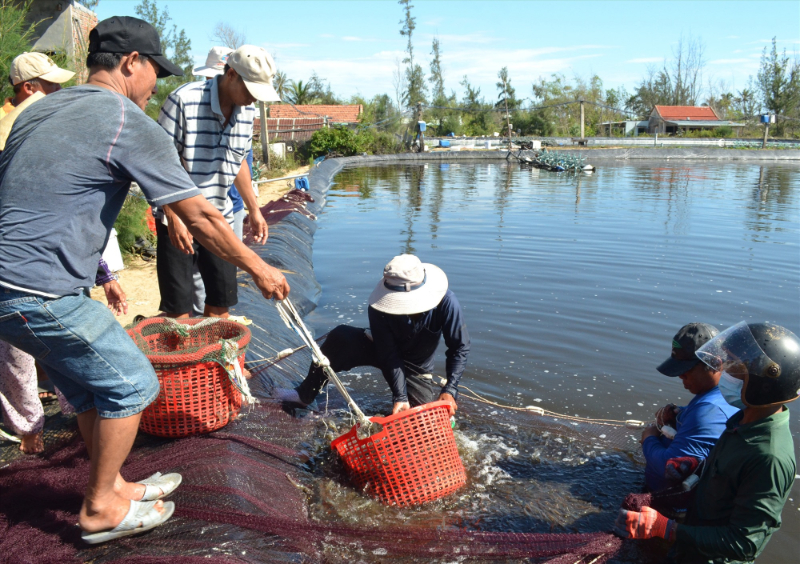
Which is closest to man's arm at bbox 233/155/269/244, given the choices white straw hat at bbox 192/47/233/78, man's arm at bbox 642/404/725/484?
white straw hat at bbox 192/47/233/78

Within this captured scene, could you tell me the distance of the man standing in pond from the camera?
2021 mm

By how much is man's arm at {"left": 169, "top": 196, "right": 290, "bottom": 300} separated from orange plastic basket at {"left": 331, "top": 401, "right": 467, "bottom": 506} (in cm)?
84

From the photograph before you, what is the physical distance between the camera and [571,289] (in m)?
7.71

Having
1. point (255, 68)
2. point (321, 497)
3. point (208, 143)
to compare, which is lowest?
point (321, 497)

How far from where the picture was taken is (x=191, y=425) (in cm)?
308

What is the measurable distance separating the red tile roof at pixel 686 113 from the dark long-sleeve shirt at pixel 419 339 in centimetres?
5812

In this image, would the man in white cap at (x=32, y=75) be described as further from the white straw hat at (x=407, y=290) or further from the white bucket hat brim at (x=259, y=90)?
A: the white straw hat at (x=407, y=290)

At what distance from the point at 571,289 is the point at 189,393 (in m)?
5.61

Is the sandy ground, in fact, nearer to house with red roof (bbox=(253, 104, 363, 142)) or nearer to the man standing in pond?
the man standing in pond

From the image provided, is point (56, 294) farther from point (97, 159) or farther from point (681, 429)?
point (681, 429)

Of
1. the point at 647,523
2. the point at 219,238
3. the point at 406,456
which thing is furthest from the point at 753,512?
the point at 219,238

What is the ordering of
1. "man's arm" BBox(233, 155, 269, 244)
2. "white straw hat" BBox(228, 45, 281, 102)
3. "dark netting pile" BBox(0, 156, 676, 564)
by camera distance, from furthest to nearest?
"man's arm" BBox(233, 155, 269, 244)
"white straw hat" BBox(228, 45, 281, 102)
"dark netting pile" BBox(0, 156, 676, 564)

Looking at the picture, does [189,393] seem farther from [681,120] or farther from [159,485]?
[681,120]

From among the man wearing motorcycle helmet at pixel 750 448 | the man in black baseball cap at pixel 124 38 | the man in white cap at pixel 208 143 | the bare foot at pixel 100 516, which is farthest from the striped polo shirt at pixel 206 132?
the man wearing motorcycle helmet at pixel 750 448
